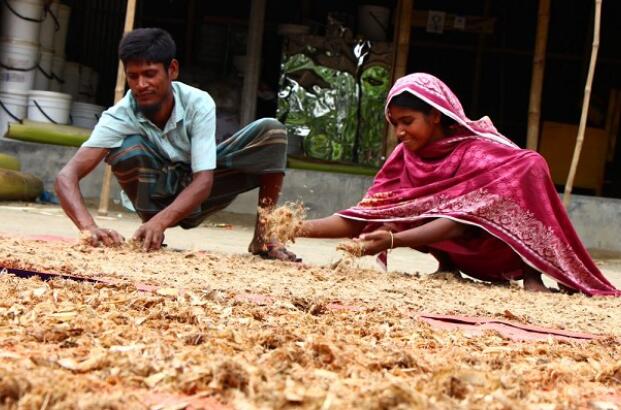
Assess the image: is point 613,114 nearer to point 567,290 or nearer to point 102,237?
point 567,290

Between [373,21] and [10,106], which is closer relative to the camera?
[10,106]

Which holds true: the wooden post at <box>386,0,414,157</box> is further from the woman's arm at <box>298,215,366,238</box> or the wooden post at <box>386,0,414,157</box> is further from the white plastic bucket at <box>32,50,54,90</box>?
the woman's arm at <box>298,215,366,238</box>

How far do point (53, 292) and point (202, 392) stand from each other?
1237 millimetres

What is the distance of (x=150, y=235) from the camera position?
4867mm

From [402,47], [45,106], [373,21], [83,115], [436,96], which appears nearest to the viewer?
[436,96]

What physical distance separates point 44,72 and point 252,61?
1.96 meters

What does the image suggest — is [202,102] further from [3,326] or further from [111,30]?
[111,30]

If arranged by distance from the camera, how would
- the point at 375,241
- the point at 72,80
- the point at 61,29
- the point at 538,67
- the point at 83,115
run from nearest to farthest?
the point at 375,241, the point at 538,67, the point at 83,115, the point at 61,29, the point at 72,80

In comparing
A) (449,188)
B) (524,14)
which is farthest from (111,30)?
(449,188)

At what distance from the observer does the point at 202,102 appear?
5.14 m

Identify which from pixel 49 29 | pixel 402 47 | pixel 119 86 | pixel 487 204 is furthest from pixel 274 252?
pixel 49 29

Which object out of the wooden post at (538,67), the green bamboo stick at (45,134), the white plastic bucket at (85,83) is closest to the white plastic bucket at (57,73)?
the white plastic bucket at (85,83)

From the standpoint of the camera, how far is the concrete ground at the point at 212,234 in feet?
20.3

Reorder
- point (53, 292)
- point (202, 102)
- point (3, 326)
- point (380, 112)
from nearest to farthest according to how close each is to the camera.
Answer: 1. point (3, 326)
2. point (53, 292)
3. point (202, 102)
4. point (380, 112)
